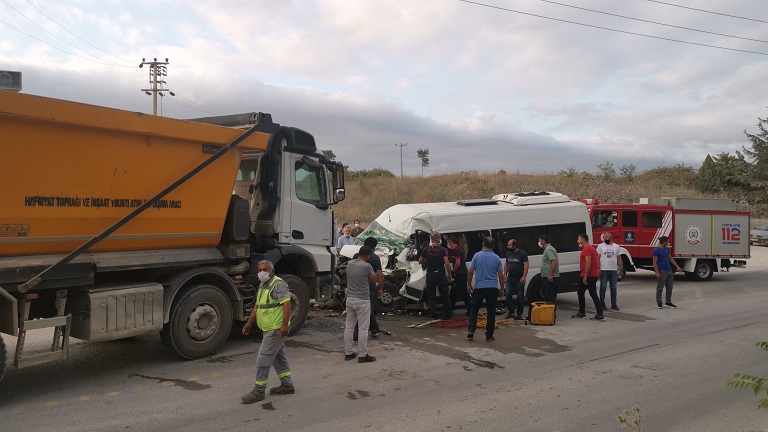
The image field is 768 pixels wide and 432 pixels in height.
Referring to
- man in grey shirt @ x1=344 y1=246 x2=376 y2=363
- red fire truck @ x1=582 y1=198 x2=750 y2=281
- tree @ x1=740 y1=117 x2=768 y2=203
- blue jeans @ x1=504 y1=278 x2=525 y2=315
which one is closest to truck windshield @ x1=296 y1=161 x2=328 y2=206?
man in grey shirt @ x1=344 y1=246 x2=376 y2=363

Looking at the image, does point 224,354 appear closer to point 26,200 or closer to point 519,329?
point 26,200

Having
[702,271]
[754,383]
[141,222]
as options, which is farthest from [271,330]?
[702,271]

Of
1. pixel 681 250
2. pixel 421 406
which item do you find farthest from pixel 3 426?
pixel 681 250

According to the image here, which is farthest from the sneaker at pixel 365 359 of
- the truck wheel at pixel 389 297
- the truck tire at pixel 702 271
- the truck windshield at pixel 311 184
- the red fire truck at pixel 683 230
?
the truck tire at pixel 702 271

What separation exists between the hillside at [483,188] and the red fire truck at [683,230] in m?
17.0

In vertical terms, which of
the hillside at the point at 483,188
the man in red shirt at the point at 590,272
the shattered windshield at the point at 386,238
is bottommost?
the man in red shirt at the point at 590,272

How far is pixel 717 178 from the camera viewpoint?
48062 mm

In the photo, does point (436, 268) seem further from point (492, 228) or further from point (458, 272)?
point (492, 228)

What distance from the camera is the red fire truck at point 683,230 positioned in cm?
1873

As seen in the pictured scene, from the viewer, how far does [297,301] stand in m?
9.09

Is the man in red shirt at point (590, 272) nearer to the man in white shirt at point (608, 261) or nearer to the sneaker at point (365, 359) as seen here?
the man in white shirt at point (608, 261)

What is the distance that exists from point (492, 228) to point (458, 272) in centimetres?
131

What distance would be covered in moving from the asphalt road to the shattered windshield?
197 cm

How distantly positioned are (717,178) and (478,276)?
1859 inches
